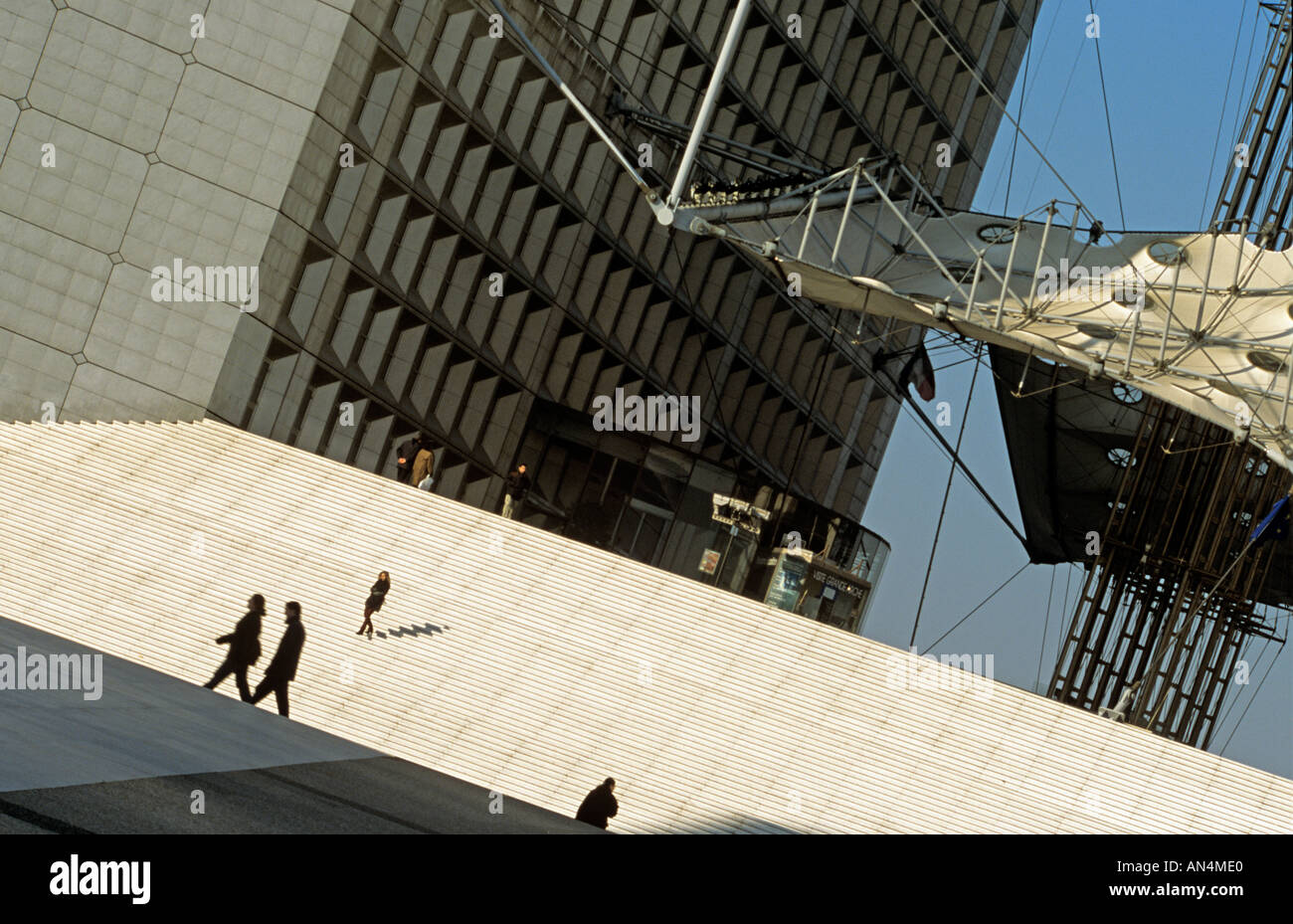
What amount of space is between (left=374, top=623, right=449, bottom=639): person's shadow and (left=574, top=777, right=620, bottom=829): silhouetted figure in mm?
9405

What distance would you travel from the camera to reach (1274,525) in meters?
32.0

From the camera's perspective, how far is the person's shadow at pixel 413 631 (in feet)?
83.2

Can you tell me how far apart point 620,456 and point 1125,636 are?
15157 mm

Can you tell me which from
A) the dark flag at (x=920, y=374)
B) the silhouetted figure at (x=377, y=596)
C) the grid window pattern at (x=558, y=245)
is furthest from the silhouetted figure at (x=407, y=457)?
the dark flag at (x=920, y=374)

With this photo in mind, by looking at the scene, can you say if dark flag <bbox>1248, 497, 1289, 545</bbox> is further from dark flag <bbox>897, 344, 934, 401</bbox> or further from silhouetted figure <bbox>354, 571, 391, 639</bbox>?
silhouetted figure <bbox>354, 571, 391, 639</bbox>

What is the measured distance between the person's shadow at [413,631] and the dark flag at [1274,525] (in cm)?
1719

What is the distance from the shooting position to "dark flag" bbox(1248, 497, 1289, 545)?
99.2 feet

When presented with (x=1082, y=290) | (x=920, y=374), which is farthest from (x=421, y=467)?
(x=1082, y=290)

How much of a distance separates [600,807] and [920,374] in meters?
20.7

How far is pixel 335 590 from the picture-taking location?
26.6m

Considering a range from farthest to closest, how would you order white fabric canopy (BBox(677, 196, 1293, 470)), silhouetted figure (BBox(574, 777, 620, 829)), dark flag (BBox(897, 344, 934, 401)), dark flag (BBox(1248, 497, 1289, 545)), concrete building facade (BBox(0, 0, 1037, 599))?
dark flag (BBox(897, 344, 934, 401))
concrete building facade (BBox(0, 0, 1037, 599))
dark flag (BBox(1248, 497, 1289, 545))
white fabric canopy (BBox(677, 196, 1293, 470))
silhouetted figure (BBox(574, 777, 620, 829))

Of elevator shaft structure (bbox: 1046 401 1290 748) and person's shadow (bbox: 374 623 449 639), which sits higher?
elevator shaft structure (bbox: 1046 401 1290 748)

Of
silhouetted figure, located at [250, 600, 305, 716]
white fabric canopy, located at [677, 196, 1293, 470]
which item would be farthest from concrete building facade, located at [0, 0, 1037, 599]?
silhouetted figure, located at [250, 600, 305, 716]
